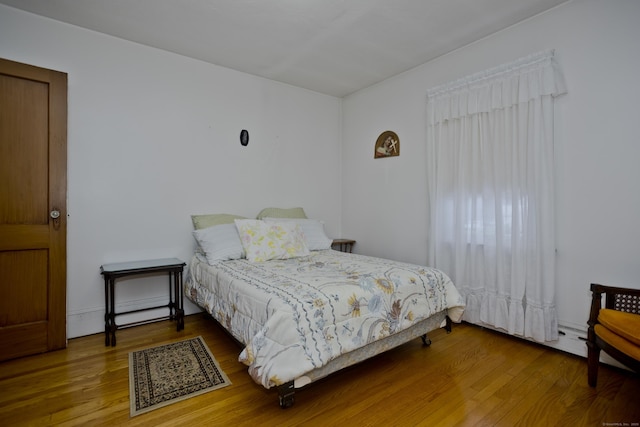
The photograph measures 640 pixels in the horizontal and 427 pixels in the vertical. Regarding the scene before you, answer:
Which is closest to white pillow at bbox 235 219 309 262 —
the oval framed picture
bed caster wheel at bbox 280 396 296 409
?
bed caster wheel at bbox 280 396 296 409

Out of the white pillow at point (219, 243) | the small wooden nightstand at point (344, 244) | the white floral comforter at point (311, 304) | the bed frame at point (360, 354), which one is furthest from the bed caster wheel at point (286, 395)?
the small wooden nightstand at point (344, 244)

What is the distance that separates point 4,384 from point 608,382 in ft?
12.8

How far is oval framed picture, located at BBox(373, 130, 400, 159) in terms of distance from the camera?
3720 millimetres

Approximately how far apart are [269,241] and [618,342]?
8.27 feet

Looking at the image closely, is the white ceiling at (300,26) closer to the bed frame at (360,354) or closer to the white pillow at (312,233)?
the white pillow at (312,233)

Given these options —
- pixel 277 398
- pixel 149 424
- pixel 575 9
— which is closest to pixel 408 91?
pixel 575 9

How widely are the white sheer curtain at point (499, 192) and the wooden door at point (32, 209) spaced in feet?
10.9

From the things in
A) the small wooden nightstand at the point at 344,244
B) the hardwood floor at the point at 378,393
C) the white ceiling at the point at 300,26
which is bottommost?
the hardwood floor at the point at 378,393

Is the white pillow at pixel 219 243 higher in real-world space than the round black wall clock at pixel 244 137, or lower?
lower

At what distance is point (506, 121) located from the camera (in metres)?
2.66

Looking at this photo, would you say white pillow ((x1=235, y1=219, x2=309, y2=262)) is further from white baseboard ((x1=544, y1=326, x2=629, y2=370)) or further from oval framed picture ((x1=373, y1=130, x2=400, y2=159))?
white baseboard ((x1=544, y1=326, x2=629, y2=370))

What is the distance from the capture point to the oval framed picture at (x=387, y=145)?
3.72 m

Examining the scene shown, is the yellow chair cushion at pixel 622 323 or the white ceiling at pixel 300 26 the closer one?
the yellow chair cushion at pixel 622 323

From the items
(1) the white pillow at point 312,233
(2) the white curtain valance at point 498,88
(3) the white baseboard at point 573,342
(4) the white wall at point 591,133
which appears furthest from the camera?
(1) the white pillow at point 312,233
